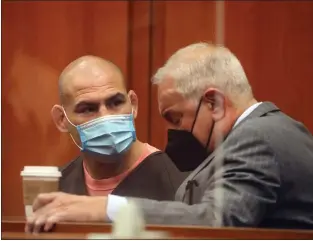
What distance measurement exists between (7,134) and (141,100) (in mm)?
262

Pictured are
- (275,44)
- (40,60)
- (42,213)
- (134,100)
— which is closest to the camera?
(42,213)

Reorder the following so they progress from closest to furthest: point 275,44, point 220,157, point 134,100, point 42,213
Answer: point 42,213 < point 220,157 < point 134,100 < point 275,44

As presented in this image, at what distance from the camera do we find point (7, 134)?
123 centimetres

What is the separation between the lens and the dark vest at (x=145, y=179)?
1.12 metres

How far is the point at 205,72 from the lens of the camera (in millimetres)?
1262

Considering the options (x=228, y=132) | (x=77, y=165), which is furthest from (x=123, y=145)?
(x=228, y=132)

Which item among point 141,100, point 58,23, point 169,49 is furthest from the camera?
point 58,23

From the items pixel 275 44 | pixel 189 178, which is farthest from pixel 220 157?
pixel 275 44

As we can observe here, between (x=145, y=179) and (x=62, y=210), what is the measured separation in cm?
18

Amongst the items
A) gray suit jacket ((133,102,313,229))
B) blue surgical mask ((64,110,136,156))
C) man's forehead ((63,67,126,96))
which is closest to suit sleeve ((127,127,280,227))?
gray suit jacket ((133,102,313,229))

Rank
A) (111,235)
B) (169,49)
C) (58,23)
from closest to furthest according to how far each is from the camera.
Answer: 1. (111,235)
2. (169,49)
3. (58,23)

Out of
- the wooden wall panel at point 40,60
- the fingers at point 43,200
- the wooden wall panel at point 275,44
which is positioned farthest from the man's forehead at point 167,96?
the fingers at point 43,200

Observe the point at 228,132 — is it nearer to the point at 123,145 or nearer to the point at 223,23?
the point at 123,145

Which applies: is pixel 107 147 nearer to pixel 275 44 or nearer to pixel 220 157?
pixel 220 157
